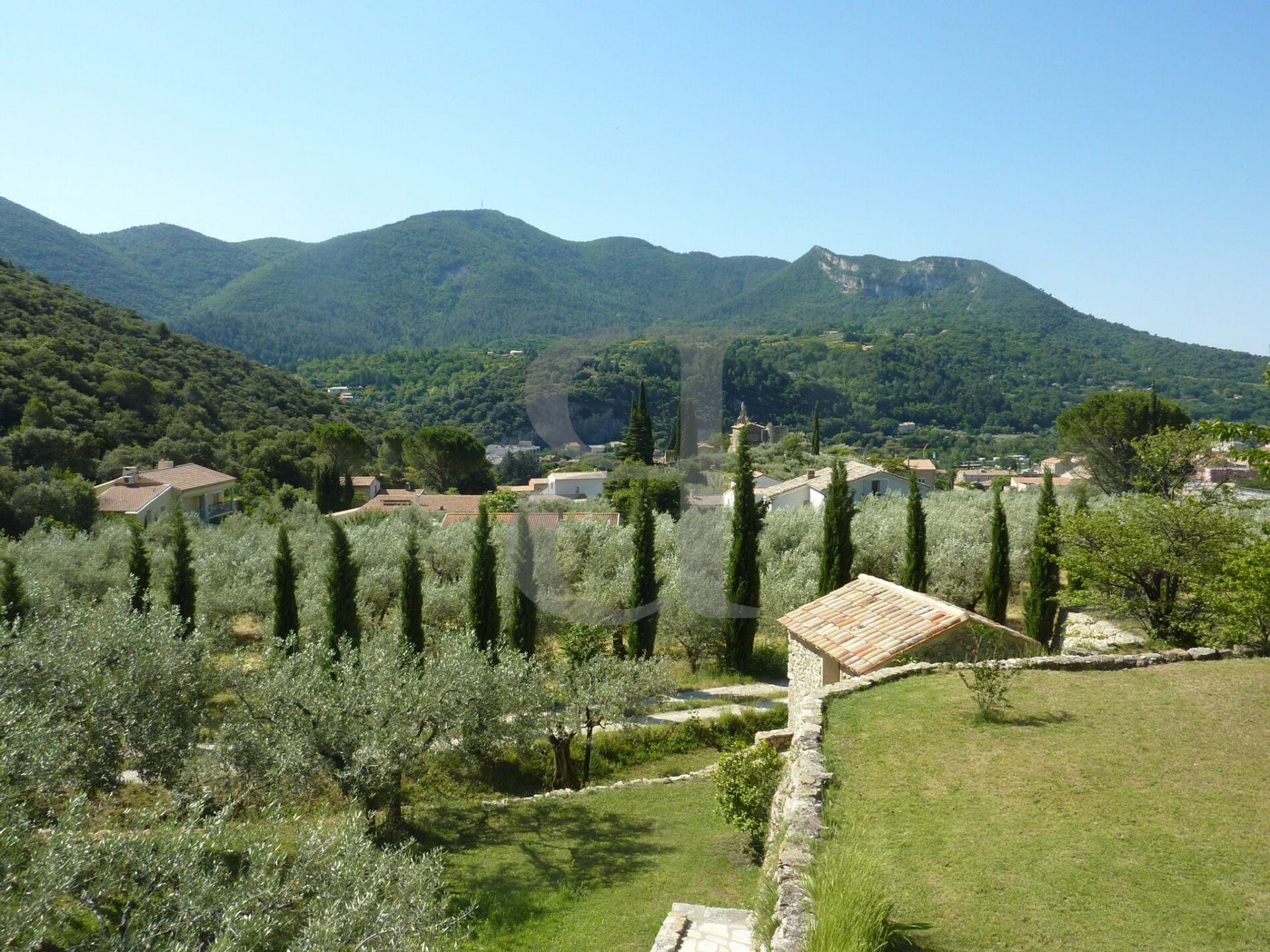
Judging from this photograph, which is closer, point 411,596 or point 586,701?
point 586,701

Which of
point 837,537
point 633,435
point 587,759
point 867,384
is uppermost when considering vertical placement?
point 867,384

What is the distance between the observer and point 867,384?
63406 millimetres

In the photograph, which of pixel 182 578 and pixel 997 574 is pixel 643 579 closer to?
pixel 997 574

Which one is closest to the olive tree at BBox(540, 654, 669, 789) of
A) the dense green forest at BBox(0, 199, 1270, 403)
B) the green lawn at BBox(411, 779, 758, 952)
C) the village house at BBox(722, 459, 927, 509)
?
the green lawn at BBox(411, 779, 758, 952)

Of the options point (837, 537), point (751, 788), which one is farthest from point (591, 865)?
point (837, 537)

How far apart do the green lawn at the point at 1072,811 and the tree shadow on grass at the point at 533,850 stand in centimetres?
337

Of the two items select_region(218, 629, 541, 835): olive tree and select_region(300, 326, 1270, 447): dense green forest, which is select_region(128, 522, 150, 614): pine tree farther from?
select_region(300, 326, 1270, 447): dense green forest

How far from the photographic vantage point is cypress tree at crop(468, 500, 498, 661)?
17.3 meters

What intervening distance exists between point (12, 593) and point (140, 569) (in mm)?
2522

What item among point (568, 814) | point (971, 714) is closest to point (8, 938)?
point (568, 814)

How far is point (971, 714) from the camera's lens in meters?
7.82

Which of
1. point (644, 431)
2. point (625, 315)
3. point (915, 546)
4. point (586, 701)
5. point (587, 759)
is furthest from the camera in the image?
point (625, 315)

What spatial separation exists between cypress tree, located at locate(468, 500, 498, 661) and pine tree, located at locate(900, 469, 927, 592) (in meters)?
10.9

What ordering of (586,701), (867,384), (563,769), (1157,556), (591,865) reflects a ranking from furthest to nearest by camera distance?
(867,384), (563,769), (586,701), (1157,556), (591,865)
